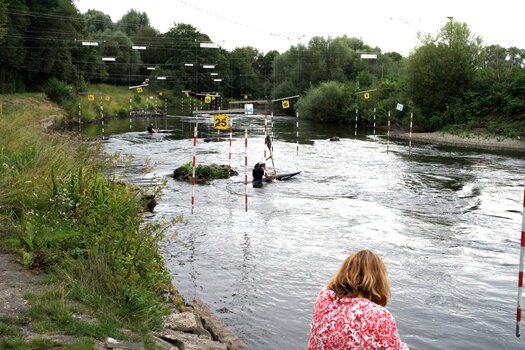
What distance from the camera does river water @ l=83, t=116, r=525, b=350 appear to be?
335 inches

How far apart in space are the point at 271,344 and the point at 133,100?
71.0 meters

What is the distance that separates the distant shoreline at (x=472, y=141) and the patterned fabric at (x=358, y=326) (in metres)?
35.8

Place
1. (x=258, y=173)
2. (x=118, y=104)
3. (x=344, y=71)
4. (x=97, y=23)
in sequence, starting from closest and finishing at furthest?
(x=258, y=173), (x=118, y=104), (x=344, y=71), (x=97, y=23)

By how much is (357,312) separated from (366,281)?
220 mm

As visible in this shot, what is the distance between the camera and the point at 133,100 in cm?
7512

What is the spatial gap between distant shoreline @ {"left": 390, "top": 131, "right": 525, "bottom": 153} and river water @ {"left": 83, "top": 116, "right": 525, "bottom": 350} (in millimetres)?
12237

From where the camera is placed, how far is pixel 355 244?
12.7 m

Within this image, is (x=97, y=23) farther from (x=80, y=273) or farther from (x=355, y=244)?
(x=80, y=273)

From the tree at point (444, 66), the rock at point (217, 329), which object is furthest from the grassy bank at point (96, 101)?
the rock at point (217, 329)

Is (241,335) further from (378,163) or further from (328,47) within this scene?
(328,47)

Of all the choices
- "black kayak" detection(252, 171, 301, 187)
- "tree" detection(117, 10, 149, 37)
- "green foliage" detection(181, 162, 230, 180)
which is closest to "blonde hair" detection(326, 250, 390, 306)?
"black kayak" detection(252, 171, 301, 187)

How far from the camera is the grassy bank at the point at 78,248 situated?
17.2 ft

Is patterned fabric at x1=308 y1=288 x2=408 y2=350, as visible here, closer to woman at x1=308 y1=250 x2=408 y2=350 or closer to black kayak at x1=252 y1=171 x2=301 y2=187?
woman at x1=308 y1=250 x2=408 y2=350

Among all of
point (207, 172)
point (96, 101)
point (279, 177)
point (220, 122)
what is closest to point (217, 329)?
point (220, 122)
